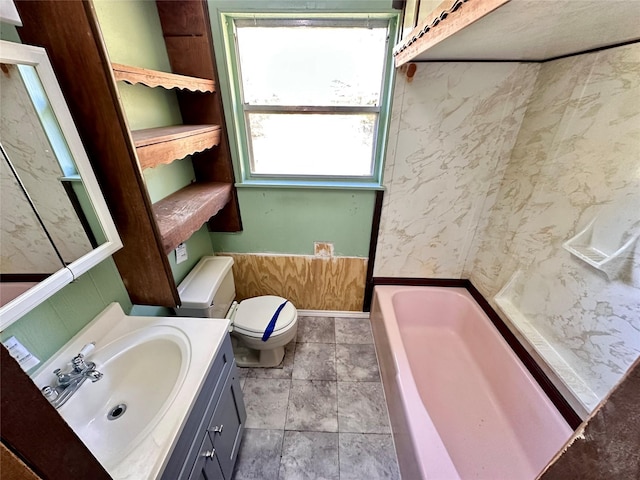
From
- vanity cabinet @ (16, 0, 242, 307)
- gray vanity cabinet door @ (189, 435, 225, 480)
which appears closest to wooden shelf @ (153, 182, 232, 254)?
vanity cabinet @ (16, 0, 242, 307)

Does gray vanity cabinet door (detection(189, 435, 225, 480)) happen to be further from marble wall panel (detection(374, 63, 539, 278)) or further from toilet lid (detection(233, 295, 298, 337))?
marble wall panel (detection(374, 63, 539, 278))

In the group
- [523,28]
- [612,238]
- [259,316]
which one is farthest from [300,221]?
[612,238]

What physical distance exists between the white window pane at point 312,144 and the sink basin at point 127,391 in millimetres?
1248

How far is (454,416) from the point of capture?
1492 millimetres

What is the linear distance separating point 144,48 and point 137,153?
759 millimetres

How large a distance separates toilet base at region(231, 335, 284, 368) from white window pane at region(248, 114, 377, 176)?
125cm

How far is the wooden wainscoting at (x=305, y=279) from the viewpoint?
207cm

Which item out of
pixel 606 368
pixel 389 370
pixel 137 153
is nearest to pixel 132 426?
pixel 137 153

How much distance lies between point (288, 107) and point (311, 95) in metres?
0.16

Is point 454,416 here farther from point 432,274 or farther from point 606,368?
point 432,274

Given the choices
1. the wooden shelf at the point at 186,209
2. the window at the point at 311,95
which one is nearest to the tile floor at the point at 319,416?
the wooden shelf at the point at 186,209

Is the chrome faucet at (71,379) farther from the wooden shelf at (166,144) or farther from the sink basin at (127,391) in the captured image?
the wooden shelf at (166,144)

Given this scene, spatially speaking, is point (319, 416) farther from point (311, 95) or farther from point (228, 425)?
point (311, 95)

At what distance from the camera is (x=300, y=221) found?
1927 mm
